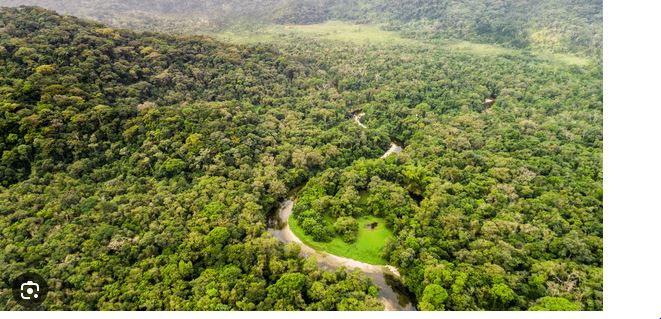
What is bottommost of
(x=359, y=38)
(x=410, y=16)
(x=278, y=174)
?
(x=278, y=174)

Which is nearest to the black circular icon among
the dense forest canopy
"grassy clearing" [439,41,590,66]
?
the dense forest canopy

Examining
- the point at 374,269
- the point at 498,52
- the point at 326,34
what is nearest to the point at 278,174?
the point at 374,269

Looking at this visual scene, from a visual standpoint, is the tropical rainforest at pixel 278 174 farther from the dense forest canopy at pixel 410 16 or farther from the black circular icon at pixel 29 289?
the dense forest canopy at pixel 410 16

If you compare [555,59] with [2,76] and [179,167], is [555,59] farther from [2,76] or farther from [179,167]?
[2,76]

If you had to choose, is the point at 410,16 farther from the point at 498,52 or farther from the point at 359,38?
the point at 498,52

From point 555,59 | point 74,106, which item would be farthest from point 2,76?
point 555,59
